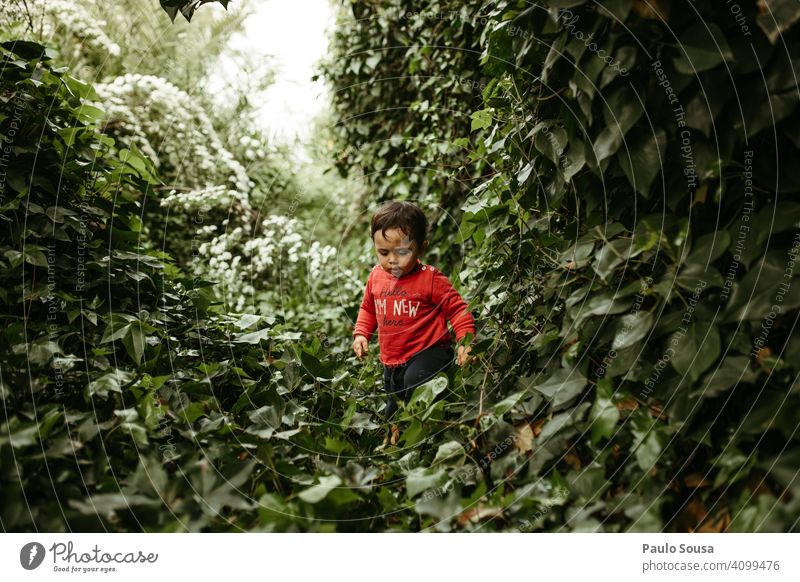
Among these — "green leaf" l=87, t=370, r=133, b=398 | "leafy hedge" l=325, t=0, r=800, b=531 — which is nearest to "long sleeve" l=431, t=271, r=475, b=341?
"leafy hedge" l=325, t=0, r=800, b=531

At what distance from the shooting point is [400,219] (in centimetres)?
238

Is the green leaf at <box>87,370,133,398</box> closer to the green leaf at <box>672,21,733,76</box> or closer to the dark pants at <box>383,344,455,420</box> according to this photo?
the dark pants at <box>383,344,455,420</box>

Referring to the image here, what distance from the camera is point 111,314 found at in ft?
5.59

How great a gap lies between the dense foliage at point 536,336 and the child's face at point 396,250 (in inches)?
19.8

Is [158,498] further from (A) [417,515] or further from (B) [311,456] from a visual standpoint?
(A) [417,515]

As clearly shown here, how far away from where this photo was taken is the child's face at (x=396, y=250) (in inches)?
95.5

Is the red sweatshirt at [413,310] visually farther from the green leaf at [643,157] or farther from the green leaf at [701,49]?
the green leaf at [701,49]

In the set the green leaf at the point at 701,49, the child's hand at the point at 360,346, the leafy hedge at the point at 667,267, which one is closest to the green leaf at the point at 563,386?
the leafy hedge at the point at 667,267

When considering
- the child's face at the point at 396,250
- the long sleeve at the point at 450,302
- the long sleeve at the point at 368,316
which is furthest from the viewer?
the long sleeve at the point at 368,316

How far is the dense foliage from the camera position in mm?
1104

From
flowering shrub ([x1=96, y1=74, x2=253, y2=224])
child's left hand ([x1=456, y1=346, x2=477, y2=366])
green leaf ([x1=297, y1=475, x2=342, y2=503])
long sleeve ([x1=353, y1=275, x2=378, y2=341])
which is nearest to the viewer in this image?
green leaf ([x1=297, y1=475, x2=342, y2=503])

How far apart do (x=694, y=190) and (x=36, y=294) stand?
1748mm
